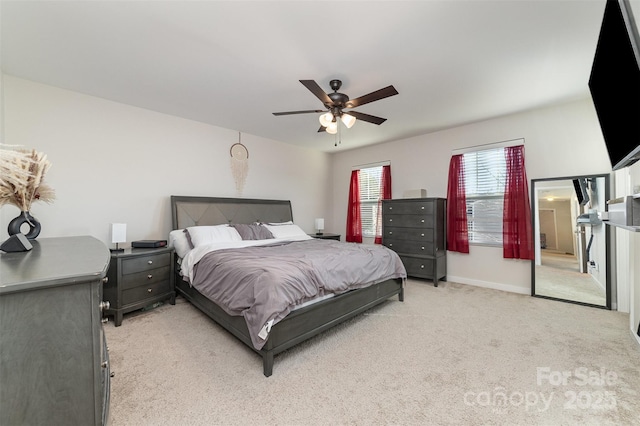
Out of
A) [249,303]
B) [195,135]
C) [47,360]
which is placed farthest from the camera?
[195,135]

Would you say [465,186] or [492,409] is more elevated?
[465,186]

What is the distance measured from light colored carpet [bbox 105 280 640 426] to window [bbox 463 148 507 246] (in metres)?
1.46

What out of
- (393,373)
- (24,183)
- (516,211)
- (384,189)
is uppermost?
(384,189)

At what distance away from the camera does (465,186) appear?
14.1 ft

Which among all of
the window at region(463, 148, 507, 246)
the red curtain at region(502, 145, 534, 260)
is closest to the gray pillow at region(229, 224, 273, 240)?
the window at region(463, 148, 507, 246)

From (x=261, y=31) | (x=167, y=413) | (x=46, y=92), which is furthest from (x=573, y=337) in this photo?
(x=46, y=92)

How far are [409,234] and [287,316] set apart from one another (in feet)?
9.93

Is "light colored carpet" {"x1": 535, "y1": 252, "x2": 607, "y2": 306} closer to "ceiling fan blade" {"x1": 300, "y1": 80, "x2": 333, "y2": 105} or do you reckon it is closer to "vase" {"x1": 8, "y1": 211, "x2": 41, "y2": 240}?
"ceiling fan blade" {"x1": 300, "y1": 80, "x2": 333, "y2": 105}

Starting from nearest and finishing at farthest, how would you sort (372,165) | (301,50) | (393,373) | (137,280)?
(393,373)
(301,50)
(137,280)
(372,165)

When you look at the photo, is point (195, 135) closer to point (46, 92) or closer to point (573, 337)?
point (46, 92)

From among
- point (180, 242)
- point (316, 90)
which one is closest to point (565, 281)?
point (316, 90)

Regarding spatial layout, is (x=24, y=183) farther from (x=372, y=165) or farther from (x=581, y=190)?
(x=581, y=190)

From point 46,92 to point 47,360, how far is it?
11.8ft

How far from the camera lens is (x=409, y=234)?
4434 millimetres
